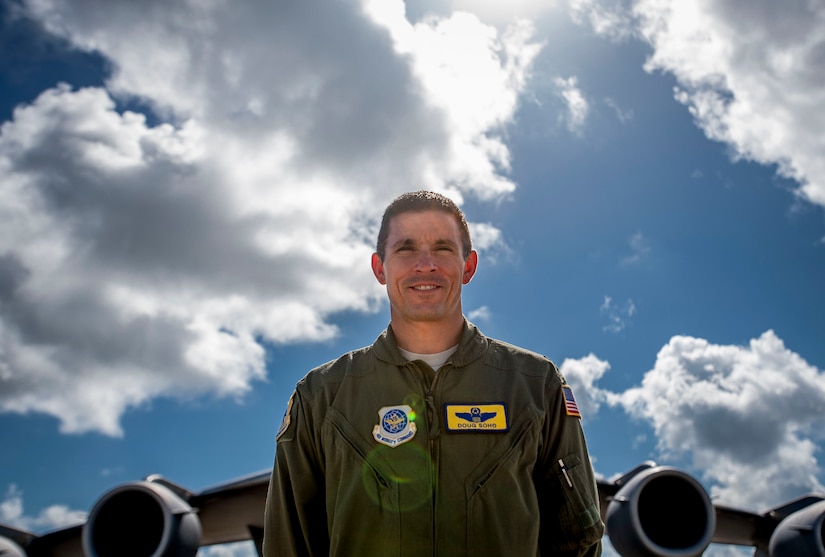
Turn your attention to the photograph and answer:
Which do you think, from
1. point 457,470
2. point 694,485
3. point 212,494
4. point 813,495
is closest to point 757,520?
point 813,495

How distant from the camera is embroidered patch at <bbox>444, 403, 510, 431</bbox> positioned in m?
2.66

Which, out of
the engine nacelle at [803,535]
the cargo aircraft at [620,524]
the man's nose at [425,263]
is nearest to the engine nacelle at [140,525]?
the cargo aircraft at [620,524]

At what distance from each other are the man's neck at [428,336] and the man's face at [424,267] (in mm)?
46

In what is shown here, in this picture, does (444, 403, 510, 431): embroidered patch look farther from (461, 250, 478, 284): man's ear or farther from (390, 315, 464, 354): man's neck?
(461, 250, 478, 284): man's ear

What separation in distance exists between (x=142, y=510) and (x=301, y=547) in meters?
6.02

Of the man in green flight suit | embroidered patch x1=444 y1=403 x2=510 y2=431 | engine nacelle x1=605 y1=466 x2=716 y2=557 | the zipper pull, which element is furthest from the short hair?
engine nacelle x1=605 y1=466 x2=716 y2=557

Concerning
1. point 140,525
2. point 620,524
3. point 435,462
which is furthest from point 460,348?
point 140,525

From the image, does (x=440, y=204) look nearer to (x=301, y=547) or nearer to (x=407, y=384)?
(x=407, y=384)

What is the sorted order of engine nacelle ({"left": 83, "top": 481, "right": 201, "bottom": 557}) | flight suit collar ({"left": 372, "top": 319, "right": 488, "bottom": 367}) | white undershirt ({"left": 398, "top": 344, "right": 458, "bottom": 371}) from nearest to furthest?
flight suit collar ({"left": 372, "top": 319, "right": 488, "bottom": 367})
white undershirt ({"left": 398, "top": 344, "right": 458, "bottom": 371})
engine nacelle ({"left": 83, "top": 481, "right": 201, "bottom": 557})

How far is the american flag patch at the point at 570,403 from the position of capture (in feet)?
9.43

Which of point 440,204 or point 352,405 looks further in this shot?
point 440,204

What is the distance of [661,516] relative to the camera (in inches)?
308

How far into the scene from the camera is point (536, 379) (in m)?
2.90

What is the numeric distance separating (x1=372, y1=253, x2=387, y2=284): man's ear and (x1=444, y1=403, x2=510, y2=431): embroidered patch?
858 mm
